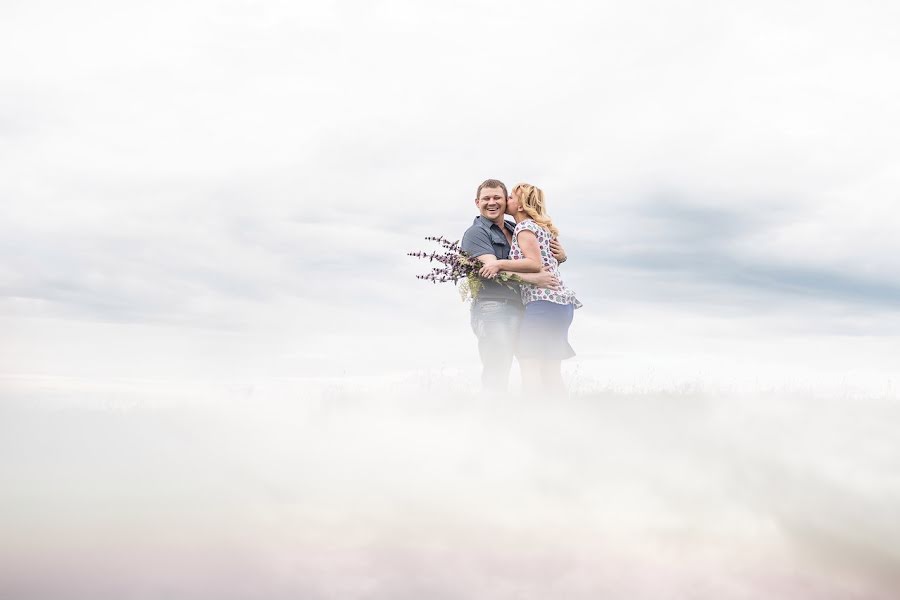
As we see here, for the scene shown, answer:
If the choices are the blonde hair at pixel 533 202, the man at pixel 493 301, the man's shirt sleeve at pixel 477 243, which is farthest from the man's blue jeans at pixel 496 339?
the blonde hair at pixel 533 202

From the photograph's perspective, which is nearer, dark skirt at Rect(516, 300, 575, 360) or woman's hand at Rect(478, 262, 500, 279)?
woman's hand at Rect(478, 262, 500, 279)

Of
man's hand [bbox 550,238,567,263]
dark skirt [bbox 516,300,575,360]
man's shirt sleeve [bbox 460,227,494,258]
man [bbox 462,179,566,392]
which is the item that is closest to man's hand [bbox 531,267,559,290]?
man [bbox 462,179,566,392]

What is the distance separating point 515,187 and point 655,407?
4120 millimetres

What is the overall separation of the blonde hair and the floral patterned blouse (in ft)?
0.35

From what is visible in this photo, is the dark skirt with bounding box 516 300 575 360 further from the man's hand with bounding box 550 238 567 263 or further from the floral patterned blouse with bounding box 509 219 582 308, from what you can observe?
the man's hand with bounding box 550 238 567 263

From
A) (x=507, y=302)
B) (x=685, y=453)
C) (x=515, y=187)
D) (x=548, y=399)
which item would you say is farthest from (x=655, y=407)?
(x=685, y=453)

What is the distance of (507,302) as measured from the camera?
34.8 ft

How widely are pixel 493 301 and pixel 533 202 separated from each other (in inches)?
55.8

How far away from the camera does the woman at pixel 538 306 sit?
10.5 metres

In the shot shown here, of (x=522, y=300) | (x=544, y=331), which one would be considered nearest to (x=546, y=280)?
(x=522, y=300)

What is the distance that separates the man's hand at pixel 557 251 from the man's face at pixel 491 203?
807 millimetres

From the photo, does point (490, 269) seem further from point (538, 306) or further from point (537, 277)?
point (538, 306)

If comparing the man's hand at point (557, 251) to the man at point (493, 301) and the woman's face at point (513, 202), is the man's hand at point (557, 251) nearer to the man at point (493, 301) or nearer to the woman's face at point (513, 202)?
the man at point (493, 301)

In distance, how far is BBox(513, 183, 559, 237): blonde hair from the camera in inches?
423
